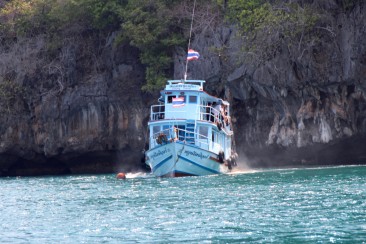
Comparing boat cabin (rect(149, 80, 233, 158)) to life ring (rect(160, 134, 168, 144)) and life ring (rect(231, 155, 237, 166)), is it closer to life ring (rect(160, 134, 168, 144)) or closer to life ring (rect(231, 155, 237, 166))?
life ring (rect(160, 134, 168, 144))

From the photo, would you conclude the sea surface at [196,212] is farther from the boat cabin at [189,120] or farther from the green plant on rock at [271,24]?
the green plant on rock at [271,24]

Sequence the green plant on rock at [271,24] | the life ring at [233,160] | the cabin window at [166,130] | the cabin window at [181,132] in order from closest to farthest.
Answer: the cabin window at [166,130] → the cabin window at [181,132] → the green plant on rock at [271,24] → the life ring at [233,160]

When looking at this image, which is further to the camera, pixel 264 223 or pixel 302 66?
pixel 302 66

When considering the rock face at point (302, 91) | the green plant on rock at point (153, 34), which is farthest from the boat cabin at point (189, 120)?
the green plant on rock at point (153, 34)

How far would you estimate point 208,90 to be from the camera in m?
46.0

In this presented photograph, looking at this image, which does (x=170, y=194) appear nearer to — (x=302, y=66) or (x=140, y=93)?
(x=302, y=66)

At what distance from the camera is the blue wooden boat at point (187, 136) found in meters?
37.9

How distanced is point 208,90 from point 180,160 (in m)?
→ 8.91

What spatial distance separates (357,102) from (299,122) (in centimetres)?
301

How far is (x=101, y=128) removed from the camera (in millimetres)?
48562

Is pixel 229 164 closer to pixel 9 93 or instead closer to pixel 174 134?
pixel 174 134

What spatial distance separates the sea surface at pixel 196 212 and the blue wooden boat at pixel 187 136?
12.0ft

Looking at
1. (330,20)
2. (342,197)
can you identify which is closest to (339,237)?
(342,197)

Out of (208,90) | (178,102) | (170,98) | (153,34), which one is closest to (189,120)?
(178,102)
